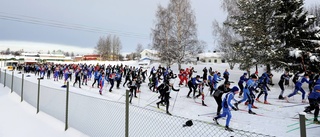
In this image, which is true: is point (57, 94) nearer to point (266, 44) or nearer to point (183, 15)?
point (266, 44)

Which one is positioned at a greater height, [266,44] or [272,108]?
[266,44]

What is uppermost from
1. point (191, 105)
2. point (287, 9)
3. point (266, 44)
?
point (287, 9)

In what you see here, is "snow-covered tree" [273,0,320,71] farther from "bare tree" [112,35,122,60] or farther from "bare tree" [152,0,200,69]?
"bare tree" [112,35,122,60]

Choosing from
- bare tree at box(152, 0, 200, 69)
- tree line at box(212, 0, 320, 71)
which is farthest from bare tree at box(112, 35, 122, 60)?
tree line at box(212, 0, 320, 71)

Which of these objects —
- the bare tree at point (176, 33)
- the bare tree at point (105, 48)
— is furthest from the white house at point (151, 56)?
the bare tree at point (105, 48)

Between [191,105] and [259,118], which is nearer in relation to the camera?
[259,118]

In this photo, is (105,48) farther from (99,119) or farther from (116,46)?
(99,119)

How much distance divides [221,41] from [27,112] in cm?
3014

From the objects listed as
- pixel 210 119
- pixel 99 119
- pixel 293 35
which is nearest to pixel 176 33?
pixel 293 35

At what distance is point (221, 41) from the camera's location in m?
33.3

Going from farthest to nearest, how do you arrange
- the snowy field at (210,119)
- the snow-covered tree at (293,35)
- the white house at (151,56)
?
the white house at (151,56) → the snow-covered tree at (293,35) → the snowy field at (210,119)

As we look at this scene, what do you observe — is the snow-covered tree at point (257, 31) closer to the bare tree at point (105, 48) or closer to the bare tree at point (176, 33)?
the bare tree at point (176, 33)

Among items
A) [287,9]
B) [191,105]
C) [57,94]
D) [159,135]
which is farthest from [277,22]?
[57,94]

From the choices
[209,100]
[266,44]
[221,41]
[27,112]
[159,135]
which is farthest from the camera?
[221,41]
